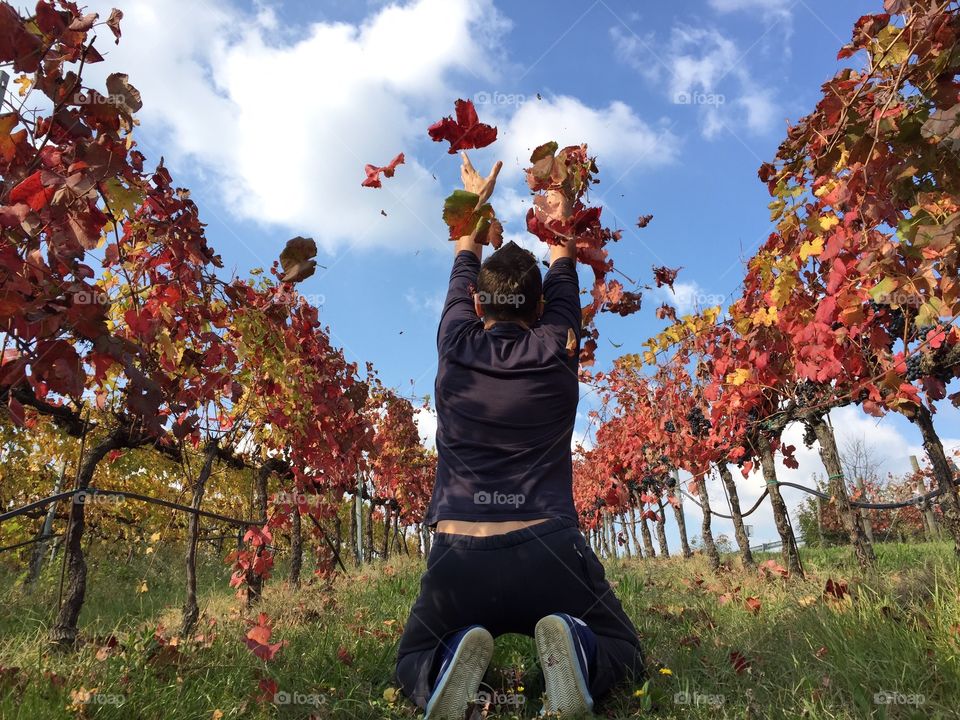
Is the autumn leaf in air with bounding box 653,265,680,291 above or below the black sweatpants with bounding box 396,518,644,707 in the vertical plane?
above

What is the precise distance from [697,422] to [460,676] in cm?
816

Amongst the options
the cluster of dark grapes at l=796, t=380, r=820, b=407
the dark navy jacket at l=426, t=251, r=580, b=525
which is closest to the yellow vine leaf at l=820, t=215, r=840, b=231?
the dark navy jacket at l=426, t=251, r=580, b=525

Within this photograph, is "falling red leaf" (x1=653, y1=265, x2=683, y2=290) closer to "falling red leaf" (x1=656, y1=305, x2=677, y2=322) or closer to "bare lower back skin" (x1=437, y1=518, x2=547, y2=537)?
"bare lower back skin" (x1=437, y1=518, x2=547, y2=537)

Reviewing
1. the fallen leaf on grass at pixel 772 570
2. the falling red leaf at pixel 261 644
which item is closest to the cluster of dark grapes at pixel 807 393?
the fallen leaf on grass at pixel 772 570

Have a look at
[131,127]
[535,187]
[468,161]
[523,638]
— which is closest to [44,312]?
[131,127]

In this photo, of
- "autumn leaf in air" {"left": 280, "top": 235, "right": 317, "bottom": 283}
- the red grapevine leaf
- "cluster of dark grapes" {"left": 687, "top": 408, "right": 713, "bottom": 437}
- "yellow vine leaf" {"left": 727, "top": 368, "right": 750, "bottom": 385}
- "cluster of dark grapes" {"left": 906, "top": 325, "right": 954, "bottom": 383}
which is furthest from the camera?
"cluster of dark grapes" {"left": 687, "top": 408, "right": 713, "bottom": 437}

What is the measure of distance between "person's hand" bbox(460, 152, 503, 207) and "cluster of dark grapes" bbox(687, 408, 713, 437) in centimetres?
781

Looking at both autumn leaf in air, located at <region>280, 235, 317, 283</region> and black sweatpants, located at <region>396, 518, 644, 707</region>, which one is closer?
black sweatpants, located at <region>396, 518, 644, 707</region>

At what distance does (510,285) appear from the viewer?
2.29 m

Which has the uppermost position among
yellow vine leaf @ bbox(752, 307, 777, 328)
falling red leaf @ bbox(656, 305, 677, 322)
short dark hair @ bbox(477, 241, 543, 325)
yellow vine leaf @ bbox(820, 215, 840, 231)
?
falling red leaf @ bbox(656, 305, 677, 322)

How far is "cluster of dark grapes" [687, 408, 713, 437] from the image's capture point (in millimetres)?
9219

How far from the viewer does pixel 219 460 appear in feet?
28.7

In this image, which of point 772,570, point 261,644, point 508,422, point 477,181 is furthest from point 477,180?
point 772,570

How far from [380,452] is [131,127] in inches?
559
